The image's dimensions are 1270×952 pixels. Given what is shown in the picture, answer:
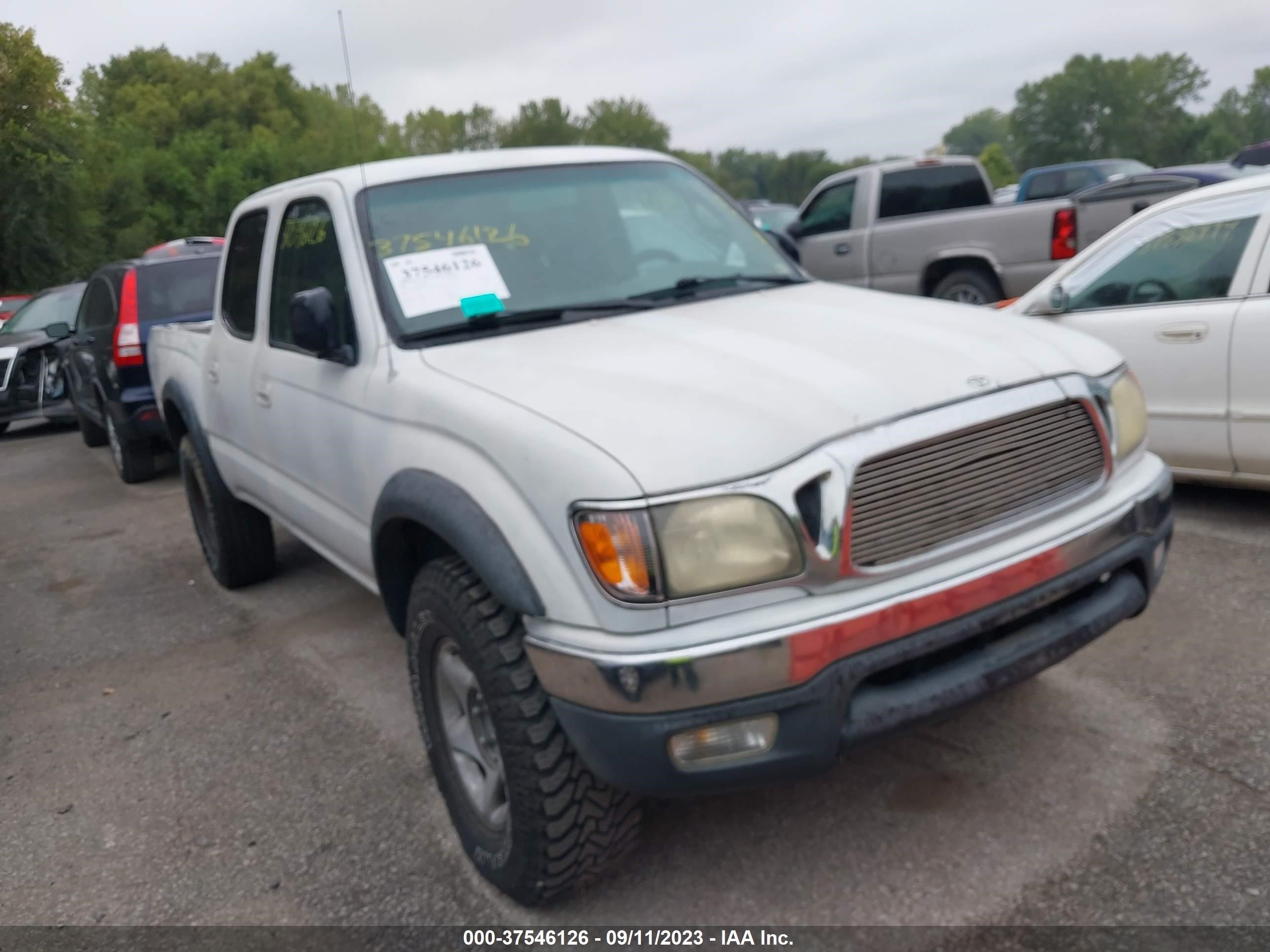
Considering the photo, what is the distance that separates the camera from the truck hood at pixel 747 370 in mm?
2396

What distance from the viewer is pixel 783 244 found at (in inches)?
184

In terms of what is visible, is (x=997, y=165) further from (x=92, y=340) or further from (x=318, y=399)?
(x=318, y=399)

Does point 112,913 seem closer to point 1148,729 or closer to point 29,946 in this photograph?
point 29,946

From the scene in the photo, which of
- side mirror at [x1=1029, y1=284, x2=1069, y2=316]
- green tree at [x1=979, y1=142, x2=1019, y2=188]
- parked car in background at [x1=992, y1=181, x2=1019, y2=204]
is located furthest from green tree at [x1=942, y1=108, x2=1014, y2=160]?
side mirror at [x1=1029, y1=284, x2=1069, y2=316]

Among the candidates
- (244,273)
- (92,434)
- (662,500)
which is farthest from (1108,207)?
(92,434)

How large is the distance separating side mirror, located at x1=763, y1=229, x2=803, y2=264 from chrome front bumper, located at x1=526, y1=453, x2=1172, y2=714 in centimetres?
204

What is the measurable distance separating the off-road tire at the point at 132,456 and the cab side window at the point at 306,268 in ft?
16.0

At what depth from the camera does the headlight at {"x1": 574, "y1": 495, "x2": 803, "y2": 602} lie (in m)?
2.29

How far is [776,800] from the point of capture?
3156 millimetres

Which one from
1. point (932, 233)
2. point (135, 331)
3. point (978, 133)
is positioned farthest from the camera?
point (978, 133)

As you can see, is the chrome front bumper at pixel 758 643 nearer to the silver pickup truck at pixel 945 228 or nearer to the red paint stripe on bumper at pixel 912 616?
the red paint stripe on bumper at pixel 912 616

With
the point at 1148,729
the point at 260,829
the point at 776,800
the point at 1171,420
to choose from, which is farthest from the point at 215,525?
the point at 1171,420

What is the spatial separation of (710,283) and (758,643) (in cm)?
172

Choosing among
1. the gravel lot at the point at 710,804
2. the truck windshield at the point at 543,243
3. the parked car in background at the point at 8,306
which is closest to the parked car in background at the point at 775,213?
the parked car in background at the point at 8,306
